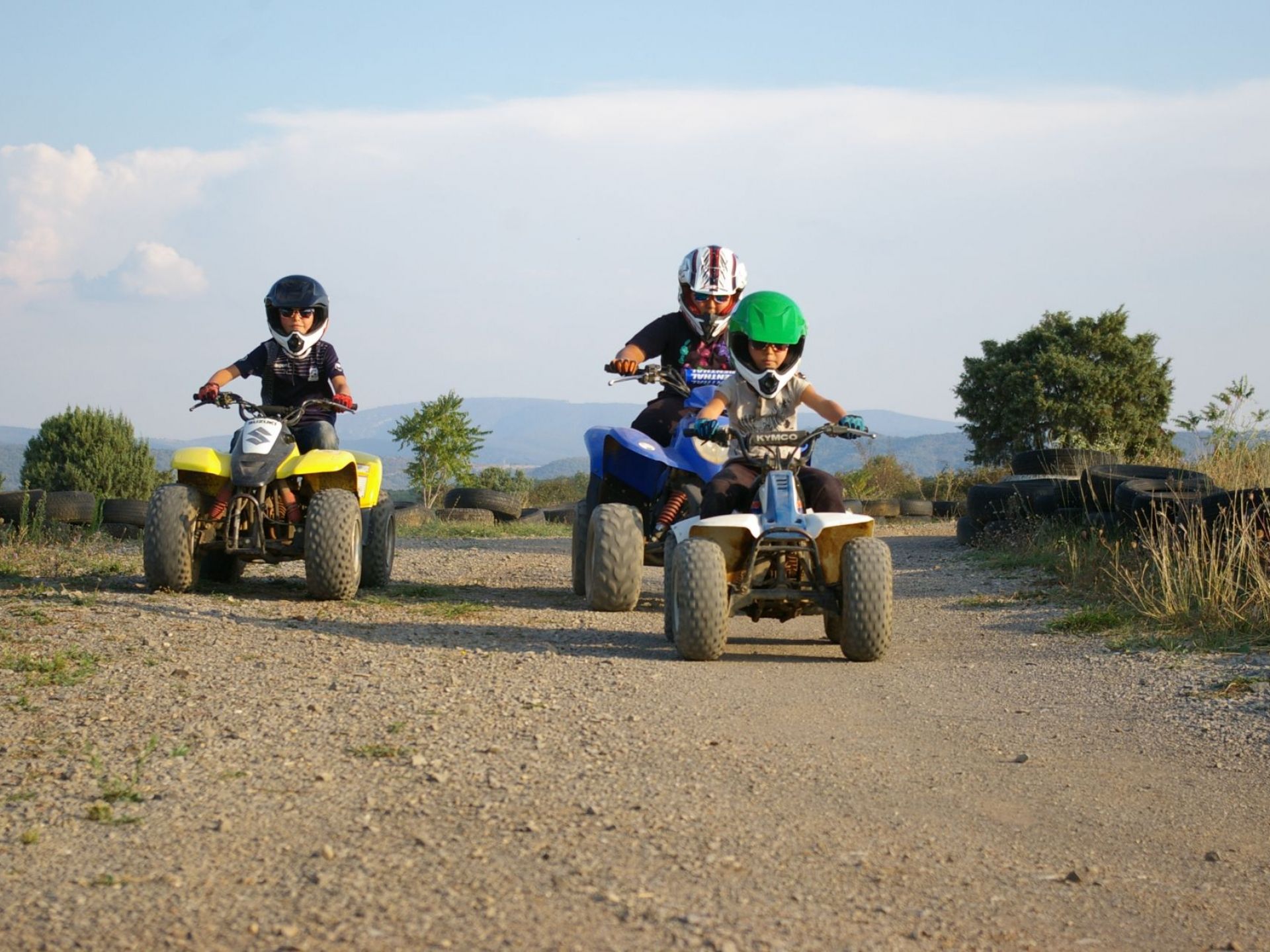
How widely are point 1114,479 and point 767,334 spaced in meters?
6.19

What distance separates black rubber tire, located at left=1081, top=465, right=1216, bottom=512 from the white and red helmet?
13.2 ft

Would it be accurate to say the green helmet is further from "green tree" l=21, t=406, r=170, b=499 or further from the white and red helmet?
"green tree" l=21, t=406, r=170, b=499

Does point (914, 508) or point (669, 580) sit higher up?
point (914, 508)

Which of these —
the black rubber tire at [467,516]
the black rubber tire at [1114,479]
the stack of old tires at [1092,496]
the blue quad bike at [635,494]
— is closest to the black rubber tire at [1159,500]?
the stack of old tires at [1092,496]

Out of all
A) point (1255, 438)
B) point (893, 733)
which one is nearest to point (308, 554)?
point (893, 733)

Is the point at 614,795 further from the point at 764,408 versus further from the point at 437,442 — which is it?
the point at 437,442

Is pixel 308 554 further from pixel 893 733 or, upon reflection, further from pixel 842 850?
pixel 842 850

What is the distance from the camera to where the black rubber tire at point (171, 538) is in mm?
9461

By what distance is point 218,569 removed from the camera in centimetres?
1088

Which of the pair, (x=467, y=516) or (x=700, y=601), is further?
(x=467, y=516)

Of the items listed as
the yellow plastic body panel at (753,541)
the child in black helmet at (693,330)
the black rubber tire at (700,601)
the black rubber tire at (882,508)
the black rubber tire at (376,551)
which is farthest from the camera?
the black rubber tire at (882,508)

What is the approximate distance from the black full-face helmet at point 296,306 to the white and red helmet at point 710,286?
8.41ft

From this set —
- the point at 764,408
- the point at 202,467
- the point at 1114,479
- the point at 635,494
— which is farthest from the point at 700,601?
the point at 1114,479

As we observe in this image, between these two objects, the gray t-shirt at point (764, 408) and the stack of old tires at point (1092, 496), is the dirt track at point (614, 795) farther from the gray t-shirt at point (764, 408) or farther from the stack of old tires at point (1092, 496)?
the stack of old tires at point (1092, 496)
